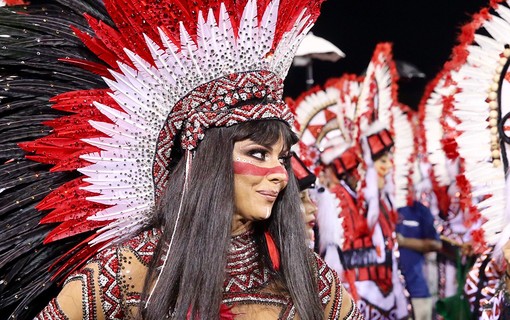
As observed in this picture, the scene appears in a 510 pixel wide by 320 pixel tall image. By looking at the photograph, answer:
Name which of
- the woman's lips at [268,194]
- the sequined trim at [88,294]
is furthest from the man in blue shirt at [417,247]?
the sequined trim at [88,294]

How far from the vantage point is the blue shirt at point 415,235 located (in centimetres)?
634

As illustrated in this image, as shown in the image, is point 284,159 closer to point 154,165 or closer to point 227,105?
point 227,105

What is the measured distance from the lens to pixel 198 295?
2.60m

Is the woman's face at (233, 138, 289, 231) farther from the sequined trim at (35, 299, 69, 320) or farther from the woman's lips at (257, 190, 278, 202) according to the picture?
the sequined trim at (35, 299, 69, 320)

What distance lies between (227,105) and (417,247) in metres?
4.09

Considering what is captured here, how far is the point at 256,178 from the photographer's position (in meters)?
2.63

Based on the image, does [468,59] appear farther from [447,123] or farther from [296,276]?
[296,276]

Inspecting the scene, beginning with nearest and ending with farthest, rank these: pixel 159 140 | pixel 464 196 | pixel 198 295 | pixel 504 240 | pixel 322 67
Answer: pixel 198 295
pixel 159 140
pixel 504 240
pixel 464 196
pixel 322 67

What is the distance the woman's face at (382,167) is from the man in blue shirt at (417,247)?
14.4 inches

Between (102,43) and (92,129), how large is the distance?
316 millimetres

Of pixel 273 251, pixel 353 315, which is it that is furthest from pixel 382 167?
pixel 273 251

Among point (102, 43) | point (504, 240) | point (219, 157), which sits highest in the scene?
point (102, 43)

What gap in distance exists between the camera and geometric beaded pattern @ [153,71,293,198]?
2668 mm

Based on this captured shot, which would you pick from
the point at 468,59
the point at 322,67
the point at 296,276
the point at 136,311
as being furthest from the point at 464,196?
the point at 322,67
